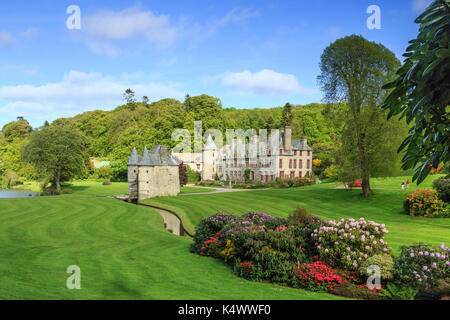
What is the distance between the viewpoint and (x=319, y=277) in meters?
8.81

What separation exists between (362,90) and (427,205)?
12393 millimetres

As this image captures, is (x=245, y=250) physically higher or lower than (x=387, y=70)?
lower

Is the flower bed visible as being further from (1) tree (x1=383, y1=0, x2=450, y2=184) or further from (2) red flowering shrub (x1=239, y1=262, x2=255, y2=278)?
(1) tree (x1=383, y1=0, x2=450, y2=184)

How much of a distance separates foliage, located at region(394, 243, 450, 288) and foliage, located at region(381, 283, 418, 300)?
0.30 m

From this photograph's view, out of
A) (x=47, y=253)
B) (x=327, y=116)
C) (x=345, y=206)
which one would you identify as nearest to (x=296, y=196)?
(x=345, y=206)

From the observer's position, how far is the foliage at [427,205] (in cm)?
2211

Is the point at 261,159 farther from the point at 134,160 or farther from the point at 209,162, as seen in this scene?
the point at 134,160

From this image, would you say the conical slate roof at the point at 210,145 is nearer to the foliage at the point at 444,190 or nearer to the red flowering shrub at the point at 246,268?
the foliage at the point at 444,190

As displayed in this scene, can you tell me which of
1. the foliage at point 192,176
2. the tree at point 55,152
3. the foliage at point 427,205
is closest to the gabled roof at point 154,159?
the tree at point 55,152

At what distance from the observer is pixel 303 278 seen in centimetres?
904

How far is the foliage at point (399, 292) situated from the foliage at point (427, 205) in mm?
17456

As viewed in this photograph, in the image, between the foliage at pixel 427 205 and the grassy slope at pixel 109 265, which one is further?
the foliage at pixel 427 205

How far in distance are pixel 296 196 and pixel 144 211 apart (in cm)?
1685
